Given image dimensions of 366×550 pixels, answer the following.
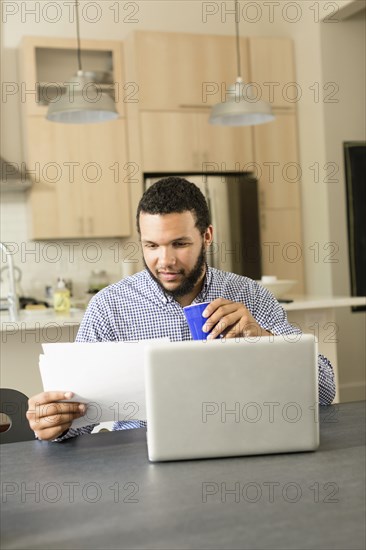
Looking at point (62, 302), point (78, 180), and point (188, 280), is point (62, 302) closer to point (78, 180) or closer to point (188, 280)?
point (78, 180)

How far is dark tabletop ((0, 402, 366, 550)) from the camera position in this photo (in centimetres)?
98

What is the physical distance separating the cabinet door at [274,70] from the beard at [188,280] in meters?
3.57

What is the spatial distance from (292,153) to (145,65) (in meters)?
1.28

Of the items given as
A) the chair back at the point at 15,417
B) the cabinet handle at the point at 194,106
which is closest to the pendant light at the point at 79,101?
the cabinet handle at the point at 194,106

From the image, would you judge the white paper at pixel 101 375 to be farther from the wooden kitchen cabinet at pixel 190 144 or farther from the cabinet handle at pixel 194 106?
the cabinet handle at pixel 194 106

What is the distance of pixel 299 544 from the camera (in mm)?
943

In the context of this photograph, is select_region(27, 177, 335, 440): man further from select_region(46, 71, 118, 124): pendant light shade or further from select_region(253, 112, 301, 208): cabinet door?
select_region(253, 112, 301, 208): cabinet door

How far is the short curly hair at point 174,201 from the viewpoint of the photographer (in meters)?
1.91

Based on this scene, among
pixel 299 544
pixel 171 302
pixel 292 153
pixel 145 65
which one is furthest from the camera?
pixel 292 153

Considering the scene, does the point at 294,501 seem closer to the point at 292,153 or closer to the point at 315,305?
the point at 315,305

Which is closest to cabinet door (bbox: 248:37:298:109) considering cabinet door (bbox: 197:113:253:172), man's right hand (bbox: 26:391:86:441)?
cabinet door (bbox: 197:113:253:172)

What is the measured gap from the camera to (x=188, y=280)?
1.96m

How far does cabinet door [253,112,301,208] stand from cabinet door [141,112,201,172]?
494 mm

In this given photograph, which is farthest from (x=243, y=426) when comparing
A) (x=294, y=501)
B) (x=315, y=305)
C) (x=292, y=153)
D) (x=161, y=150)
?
(x=292, y=153)
